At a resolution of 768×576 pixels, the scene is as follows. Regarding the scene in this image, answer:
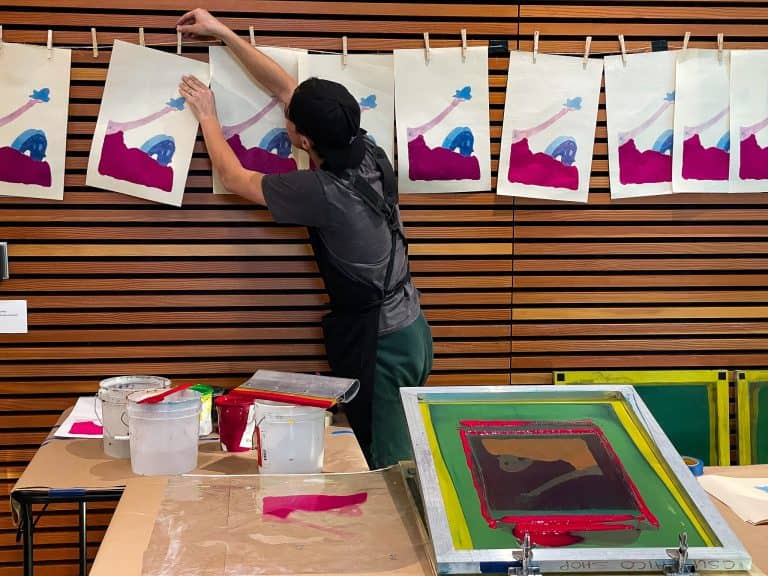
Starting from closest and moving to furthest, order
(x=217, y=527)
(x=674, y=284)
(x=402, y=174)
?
(x=217, y=527) → (x=402, y=174) → (x=674, y=284)

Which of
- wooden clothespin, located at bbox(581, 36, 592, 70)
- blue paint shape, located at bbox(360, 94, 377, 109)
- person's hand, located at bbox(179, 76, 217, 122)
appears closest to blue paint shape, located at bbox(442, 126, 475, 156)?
blue paint shape, located at bbox(360, 94, 377, 109)

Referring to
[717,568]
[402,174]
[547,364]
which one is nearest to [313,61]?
[402,174]

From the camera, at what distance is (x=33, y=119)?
11.9 ft

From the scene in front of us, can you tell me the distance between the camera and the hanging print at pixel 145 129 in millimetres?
3660

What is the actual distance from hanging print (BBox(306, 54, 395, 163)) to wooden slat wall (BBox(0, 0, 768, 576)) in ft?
0.23

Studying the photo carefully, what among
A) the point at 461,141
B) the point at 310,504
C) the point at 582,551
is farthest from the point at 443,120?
the point at 582,551

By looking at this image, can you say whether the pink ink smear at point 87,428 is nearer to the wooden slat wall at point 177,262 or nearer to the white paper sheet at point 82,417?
the white paper sheet at point 82,417

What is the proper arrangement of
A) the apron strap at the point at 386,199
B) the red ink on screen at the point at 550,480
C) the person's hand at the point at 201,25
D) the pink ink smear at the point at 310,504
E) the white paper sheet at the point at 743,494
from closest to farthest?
the red ink on screen at the point at 550,480
the pink ink smear at the point at 310,504
the white paper sheet at the point at 743,494
the apron strap at the point at 386,199
the person's hand at the point at 201,25

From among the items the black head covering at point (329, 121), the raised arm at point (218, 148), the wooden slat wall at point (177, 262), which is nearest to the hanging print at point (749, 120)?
the wooden slat wall at point (177, 262)

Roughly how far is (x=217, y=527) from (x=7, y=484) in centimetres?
223

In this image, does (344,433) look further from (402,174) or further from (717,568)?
(717,568)

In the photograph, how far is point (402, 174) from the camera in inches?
152

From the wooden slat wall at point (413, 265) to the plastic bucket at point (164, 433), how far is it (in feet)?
3.89

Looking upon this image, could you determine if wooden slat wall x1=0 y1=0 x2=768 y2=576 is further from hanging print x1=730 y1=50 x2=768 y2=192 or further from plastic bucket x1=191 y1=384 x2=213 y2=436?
plastic bucket x1=191 y1=384 x2=213 y2=436
